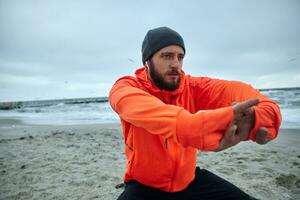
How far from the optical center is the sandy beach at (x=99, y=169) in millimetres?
4281

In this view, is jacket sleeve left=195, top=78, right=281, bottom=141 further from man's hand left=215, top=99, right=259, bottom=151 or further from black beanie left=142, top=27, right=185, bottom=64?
black beanie left=142, top=27, right=185, bottom=64

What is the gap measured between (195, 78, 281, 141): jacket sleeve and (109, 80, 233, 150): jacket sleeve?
374 millimetres

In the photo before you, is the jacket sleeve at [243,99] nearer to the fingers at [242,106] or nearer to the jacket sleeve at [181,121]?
the fingers at [242,106]

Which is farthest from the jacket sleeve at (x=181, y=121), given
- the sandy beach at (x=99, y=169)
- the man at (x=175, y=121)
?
the sandy beach at (x=99, y=169)

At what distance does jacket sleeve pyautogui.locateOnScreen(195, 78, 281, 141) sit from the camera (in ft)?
6.16

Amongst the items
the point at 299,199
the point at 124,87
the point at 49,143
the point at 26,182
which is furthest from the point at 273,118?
the point at 49,143

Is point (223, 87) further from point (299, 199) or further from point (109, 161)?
point (109, 161)

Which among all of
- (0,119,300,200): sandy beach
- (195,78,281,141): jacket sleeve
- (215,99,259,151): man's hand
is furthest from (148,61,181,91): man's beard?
(0,119,300,200): sandy beach

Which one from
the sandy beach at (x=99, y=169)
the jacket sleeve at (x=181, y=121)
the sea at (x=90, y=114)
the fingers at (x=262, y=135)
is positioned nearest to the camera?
the jacket sleeve at (x=181, y=121)

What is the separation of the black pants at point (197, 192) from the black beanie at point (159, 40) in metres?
1.38

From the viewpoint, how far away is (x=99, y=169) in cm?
552

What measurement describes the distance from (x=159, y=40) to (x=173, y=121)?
1308 mm

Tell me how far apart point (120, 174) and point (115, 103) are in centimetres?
335

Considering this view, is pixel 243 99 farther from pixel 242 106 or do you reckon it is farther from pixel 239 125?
pixel 242 106
